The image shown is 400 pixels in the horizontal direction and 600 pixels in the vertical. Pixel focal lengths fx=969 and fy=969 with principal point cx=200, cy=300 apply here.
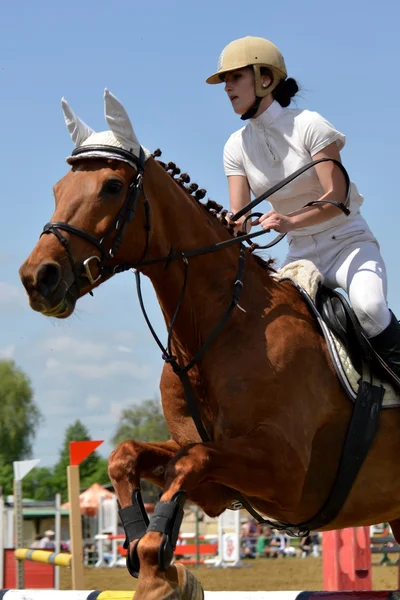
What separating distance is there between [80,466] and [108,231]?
80.9 m

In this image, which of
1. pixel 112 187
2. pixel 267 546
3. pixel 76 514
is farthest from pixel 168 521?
pixel 267 546

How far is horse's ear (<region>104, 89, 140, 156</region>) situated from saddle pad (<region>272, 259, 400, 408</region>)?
1.28m

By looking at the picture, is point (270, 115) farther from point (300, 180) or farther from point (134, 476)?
point (134, 476)

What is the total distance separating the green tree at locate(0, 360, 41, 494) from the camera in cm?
7625

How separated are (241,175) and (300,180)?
0.52 m

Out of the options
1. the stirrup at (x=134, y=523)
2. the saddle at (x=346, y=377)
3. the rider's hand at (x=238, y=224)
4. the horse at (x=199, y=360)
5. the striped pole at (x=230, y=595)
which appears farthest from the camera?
the rider's hand at (x=238, y=224)

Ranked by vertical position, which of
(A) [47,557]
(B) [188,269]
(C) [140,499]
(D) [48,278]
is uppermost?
(B) [188,269]

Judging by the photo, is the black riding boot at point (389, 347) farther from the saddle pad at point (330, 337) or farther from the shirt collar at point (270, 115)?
the shirt collar at point (270, 115)

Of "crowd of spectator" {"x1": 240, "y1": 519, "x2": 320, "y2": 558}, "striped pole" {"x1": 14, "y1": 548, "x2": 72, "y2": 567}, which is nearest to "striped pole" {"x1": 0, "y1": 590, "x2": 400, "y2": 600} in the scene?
"striped pole" {"x1": 14, "y1": 548, "x2": 72, "y2": 567}

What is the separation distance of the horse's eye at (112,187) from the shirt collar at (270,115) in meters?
1.40

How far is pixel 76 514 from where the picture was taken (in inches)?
350

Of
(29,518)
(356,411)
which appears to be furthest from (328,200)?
(29,518)

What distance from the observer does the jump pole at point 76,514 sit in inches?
352

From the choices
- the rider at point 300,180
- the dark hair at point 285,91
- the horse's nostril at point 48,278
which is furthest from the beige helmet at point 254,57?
the horse's nostril at point 48,278
